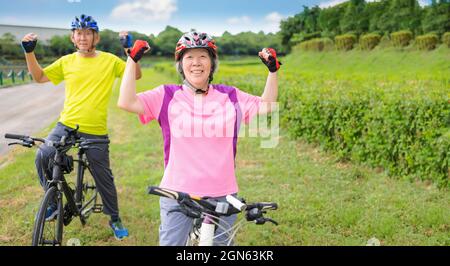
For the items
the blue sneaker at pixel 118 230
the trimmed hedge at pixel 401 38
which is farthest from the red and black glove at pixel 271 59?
the trimmed hedge at pixel 401 38

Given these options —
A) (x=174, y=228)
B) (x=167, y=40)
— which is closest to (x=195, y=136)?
(x=174, y=228)

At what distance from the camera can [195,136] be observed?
2801 millimetres

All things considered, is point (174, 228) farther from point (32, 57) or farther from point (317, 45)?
point (317, 45)

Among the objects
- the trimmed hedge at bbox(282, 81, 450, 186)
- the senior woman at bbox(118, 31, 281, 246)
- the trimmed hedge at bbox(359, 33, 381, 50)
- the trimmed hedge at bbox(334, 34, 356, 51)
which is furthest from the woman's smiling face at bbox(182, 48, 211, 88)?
the trimmed hedge at bbox(334, 34, 356, 51)

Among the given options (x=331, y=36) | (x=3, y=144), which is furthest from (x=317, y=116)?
(x=331, y=36)

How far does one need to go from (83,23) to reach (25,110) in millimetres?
14922

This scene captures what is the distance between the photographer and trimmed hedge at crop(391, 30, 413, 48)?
17.1m

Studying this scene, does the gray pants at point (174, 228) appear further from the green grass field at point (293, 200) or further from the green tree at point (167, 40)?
the green tree at point (167, 40)

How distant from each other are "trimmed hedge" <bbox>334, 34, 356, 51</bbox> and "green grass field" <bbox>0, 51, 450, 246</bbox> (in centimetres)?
754

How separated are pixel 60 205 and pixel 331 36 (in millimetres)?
16093

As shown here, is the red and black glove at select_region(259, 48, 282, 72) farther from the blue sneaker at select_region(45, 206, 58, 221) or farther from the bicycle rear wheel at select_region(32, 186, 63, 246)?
the blue sneaker at select_region(45, 206, 58, 221)

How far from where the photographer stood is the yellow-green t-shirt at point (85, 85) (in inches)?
183

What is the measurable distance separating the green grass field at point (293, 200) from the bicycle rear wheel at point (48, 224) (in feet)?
3.70

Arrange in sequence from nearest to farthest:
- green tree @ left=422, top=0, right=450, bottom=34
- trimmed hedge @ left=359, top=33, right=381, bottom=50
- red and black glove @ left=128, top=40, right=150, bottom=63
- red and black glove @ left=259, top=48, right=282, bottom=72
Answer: red and black glove @ left=128, top=40, right=150, bottom=63
red and black glove @ left=259, top=48, right=282, bottom=72
trimmed hedge @ left=359, top=33, right=381, bottom=50
green tree @ left=422, top=0, right=450, bottom=34
